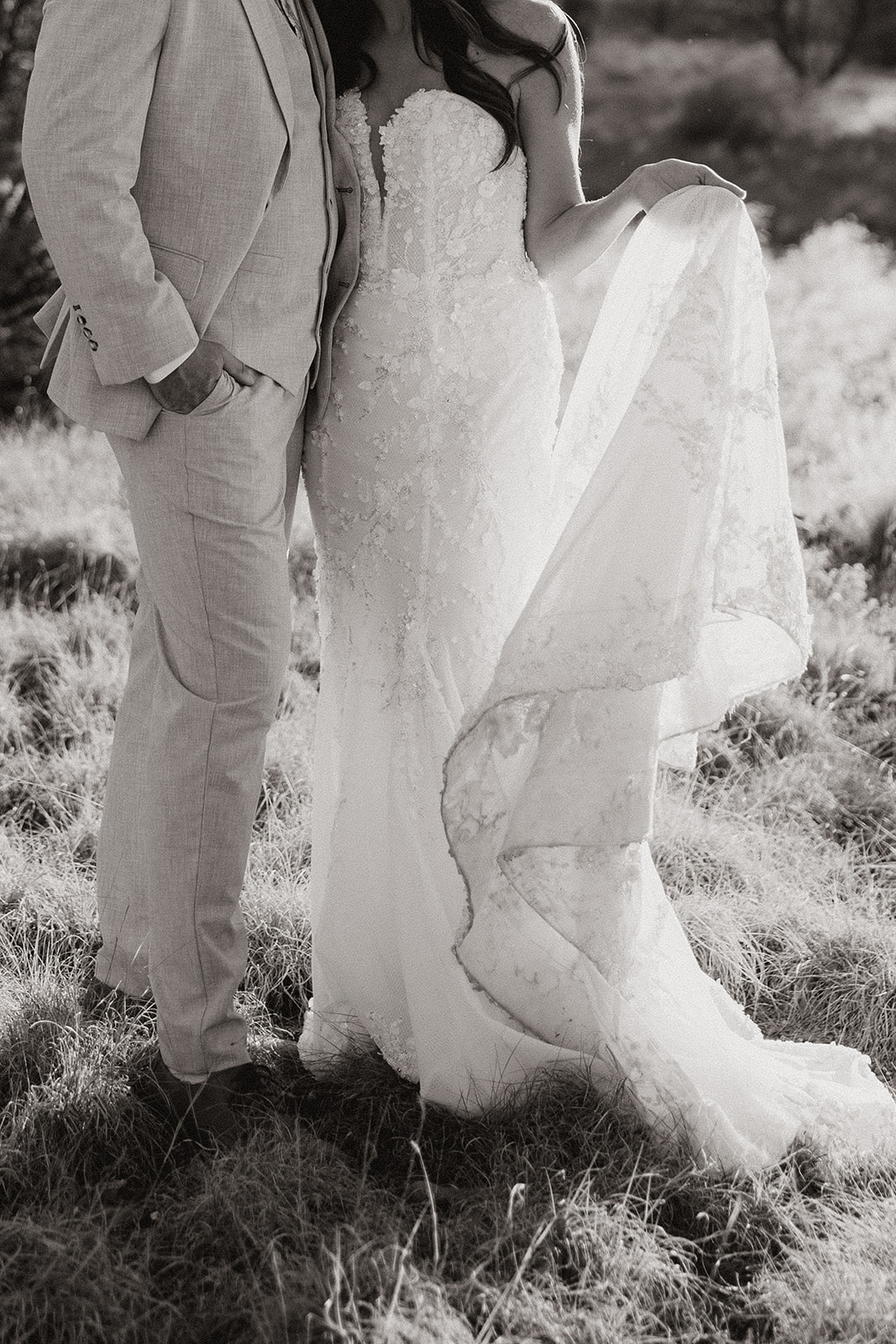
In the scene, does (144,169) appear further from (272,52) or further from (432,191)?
(432,191)

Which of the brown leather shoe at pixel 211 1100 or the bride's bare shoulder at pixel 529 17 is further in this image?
the bride's bare shoulder at pixel 529 17

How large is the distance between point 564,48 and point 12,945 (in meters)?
2.18

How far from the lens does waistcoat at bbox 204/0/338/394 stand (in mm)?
2168

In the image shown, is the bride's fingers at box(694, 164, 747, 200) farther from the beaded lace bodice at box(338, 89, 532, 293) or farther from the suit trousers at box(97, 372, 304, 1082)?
the suit trousers at box(97, 372, 304, 1082)

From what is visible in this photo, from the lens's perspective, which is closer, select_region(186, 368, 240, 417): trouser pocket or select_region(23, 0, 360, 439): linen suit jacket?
select_region(23, 0, 360, 439): linen suit jacket

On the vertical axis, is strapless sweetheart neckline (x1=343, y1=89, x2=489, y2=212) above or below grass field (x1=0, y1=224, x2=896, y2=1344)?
above

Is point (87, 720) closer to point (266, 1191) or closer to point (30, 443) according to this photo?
point (266, 1191)

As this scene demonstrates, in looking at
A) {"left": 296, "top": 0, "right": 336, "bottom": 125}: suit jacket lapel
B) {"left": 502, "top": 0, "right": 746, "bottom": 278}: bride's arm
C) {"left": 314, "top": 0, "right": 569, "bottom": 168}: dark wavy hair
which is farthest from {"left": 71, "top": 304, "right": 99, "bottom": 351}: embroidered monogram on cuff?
{"left": 502, "top": 0, "right": 746, "bottom": 278}: bride's arm

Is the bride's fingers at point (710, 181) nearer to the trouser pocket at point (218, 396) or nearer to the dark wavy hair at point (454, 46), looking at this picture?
the dark wavy hair at point (454, 46)

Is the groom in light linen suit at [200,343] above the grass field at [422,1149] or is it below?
above

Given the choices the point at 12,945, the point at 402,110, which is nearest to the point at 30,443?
the point at 12,945

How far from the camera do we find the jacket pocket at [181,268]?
2.12 meters

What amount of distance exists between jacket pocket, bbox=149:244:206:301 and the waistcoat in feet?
0.20

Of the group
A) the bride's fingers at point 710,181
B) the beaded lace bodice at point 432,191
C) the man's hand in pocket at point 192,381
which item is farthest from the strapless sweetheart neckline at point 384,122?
the man's hand in pocket at point 192,381
